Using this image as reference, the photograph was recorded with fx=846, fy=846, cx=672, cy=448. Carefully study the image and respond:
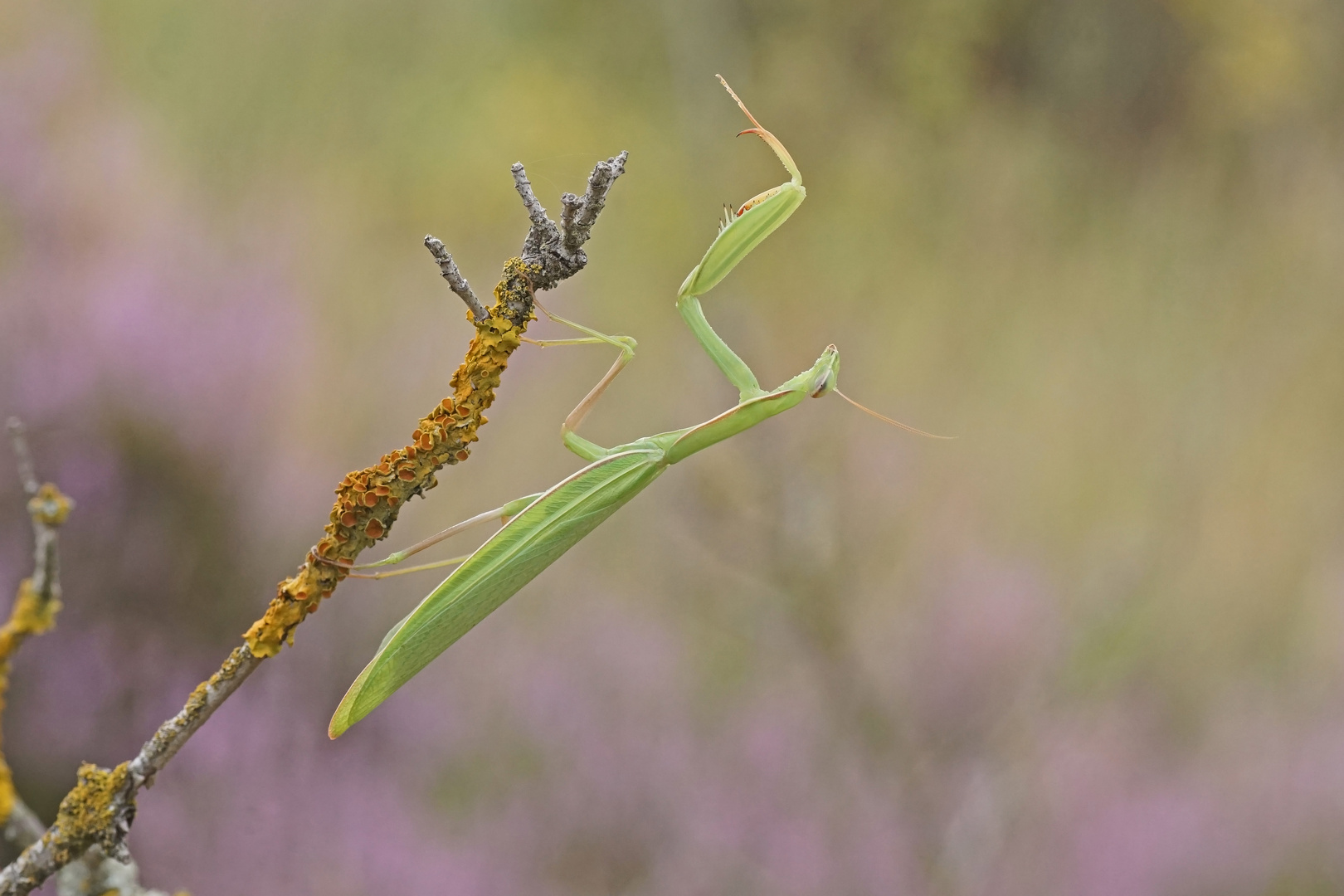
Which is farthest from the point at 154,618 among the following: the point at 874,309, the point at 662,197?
the point at 874,309

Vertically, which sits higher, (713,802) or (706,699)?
→ (706,699)

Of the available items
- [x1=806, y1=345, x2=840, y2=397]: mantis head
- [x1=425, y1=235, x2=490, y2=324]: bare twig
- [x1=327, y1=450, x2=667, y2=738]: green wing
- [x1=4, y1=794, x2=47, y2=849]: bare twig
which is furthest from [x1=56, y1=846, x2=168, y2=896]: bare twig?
[x1=806, y1=345, x2=840, y2=397]: mantis head

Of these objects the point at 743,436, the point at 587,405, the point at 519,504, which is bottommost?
the point at 519,504

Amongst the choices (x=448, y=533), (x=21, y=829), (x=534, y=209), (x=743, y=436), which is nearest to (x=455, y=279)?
(x=534, y=209)

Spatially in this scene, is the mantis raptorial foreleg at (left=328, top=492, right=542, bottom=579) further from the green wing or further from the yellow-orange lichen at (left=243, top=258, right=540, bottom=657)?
the yellow-orange lichen at (left=243, top=258, right=540, bottom=657)

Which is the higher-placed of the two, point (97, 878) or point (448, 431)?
point (448, 431)

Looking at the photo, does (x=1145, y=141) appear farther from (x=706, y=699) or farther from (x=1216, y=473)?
(x=706, y=699)

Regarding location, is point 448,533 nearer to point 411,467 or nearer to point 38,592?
point 411,467
